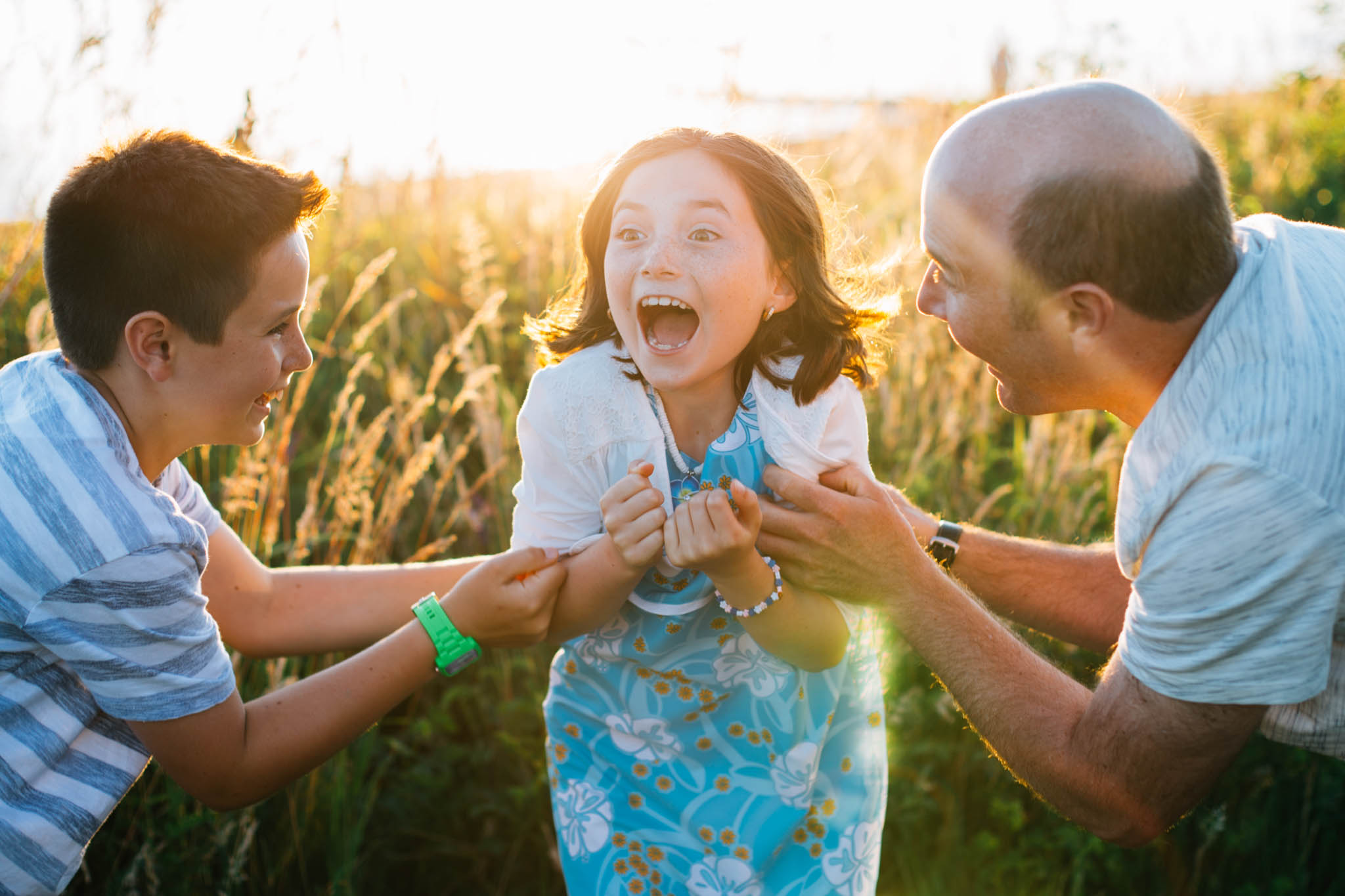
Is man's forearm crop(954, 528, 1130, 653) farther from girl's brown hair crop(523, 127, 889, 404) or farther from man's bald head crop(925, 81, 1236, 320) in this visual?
man's bald head crop(925, 81, 1236, 320)

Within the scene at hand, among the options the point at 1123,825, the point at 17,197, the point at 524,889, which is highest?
the point at 17,197

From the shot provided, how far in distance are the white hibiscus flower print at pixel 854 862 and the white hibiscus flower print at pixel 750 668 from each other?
0.37m

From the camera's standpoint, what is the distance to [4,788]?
1.57m

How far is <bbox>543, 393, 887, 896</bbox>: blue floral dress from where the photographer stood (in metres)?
1.91

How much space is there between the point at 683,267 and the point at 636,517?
20.2 inches

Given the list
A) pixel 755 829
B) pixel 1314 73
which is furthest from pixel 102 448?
pixel 1314 73

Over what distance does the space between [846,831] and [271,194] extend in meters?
1.80

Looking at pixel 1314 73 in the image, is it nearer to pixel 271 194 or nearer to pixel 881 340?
pixel 881 340

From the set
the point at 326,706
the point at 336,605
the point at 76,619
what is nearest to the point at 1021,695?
the point at 326,706

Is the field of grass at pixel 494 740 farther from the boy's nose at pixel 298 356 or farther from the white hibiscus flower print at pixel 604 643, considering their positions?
the white hibiscus flower print at pixel 604 643

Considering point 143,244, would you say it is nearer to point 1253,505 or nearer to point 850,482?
point 850,482

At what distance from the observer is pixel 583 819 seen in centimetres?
199

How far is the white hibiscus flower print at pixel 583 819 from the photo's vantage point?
1.97 m

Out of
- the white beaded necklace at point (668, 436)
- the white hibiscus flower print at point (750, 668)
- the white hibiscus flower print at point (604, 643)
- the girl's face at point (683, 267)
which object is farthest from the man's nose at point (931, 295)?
the white hibiscus flower print at point (604, 643)
